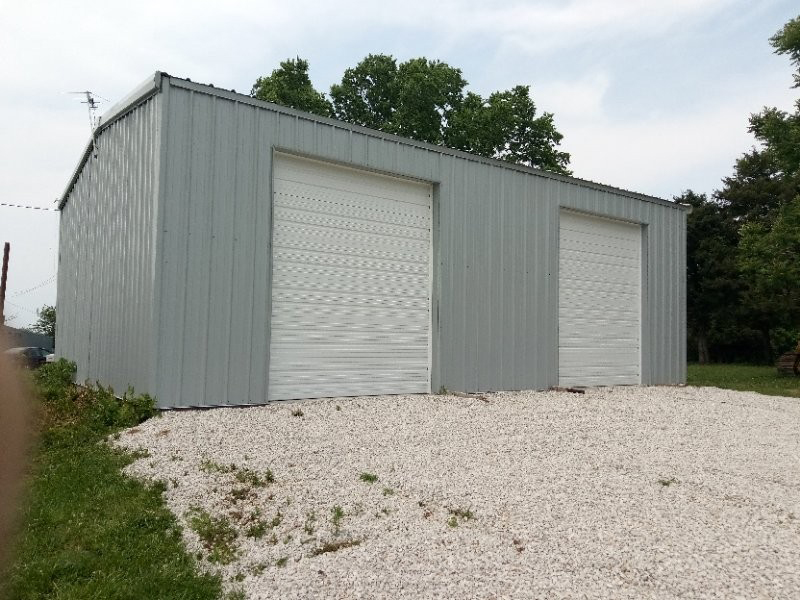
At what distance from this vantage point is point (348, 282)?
9336 millimetres

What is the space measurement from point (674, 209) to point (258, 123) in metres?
9.94

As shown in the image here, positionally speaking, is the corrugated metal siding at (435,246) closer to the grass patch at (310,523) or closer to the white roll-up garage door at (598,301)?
the white roll-up garage door at (598,301)

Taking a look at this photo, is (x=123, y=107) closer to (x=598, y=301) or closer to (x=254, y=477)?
(x=254, y=477)

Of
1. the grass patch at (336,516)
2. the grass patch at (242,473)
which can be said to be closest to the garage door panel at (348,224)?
the grass patch at (242,473)

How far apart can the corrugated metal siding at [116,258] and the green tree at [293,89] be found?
1768 cm

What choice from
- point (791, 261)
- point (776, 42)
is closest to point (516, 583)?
point (791, 261)

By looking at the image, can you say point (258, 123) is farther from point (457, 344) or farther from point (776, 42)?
point (776, 42)

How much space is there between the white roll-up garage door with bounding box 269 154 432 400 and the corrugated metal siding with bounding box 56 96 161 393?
1637mm

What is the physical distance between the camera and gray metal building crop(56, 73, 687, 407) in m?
7.76

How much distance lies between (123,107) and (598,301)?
9.14 meters

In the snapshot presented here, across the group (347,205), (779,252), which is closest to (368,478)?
(347,205)

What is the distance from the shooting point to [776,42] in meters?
23.4

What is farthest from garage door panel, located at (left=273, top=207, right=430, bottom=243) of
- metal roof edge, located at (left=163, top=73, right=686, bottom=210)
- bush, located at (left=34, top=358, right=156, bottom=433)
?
bush, located at (left=34, top=358, right=156, bottom=433)

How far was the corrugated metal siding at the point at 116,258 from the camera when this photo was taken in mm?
7855
